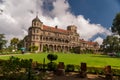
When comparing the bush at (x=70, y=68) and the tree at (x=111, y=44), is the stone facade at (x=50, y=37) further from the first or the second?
the bush at (x=70, y=68)

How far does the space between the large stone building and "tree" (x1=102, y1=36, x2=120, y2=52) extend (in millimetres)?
17605

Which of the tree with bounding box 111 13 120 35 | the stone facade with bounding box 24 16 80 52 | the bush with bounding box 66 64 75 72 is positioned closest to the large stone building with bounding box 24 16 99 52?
the stone facade with bounding box 24 16 80 52

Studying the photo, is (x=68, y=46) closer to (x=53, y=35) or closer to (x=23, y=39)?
(x=53, y=35)

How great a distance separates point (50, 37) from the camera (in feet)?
387

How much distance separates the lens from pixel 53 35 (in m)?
122

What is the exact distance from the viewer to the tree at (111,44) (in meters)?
114

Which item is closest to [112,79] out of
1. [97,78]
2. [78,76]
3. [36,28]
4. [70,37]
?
[97,78]

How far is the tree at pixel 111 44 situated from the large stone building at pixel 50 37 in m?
17.6

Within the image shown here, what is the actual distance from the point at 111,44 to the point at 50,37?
32.3 m

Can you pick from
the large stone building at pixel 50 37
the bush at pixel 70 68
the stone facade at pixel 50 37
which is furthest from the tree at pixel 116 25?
the bush at pixel 70 68

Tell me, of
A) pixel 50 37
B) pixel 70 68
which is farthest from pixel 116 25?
pixel 50 37

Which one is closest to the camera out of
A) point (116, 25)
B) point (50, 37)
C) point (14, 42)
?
point (116, 25)

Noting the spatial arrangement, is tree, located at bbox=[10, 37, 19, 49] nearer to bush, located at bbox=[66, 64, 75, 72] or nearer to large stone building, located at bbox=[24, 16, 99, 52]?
large stone building, located at bbox=[24, 16, 99, 52]

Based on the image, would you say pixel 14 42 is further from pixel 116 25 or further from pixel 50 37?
pixel 116 25
